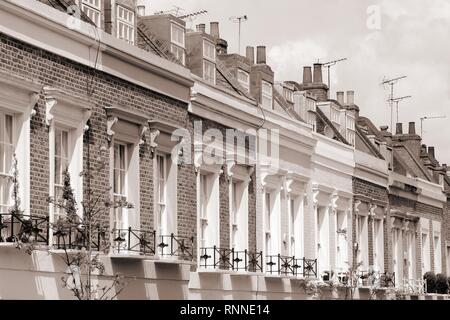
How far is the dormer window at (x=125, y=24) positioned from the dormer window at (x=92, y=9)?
959mm

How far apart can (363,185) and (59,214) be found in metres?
23.5

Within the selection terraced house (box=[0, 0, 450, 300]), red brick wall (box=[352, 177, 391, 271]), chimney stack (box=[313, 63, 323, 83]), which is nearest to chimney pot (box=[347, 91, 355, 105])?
chimney stack (box=[313, 63, 323, 83])

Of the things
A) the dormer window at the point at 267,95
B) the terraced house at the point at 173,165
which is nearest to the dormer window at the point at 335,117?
the terraced house at the point at 173,165

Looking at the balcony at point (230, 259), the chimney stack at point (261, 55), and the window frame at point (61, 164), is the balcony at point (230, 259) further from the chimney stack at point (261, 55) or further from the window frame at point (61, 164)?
the chimney stack at point (261, 55)

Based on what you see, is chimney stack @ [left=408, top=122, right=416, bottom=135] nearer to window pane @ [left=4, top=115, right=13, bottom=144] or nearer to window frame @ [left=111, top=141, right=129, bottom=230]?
window frame @ [left=111, top=141, right=129, bottom=230]

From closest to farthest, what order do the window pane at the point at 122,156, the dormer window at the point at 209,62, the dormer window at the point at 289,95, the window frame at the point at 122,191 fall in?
1. the window frame at the point at 122,191
2. the window pane at the point at 122,156
3. the dormer window at the point at 209,62
4. the dormer window at the point at 289,95

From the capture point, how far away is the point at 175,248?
31.9 m

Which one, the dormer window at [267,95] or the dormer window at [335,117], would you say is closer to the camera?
the dormer window at [267,95]

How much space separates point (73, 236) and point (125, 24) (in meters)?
6.43

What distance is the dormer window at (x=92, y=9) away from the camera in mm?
28547

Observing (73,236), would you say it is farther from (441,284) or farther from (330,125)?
(441,284)

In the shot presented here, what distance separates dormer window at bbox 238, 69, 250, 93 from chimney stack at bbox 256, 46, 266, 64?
15.8 ft

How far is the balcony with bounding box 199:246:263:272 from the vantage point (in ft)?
112
